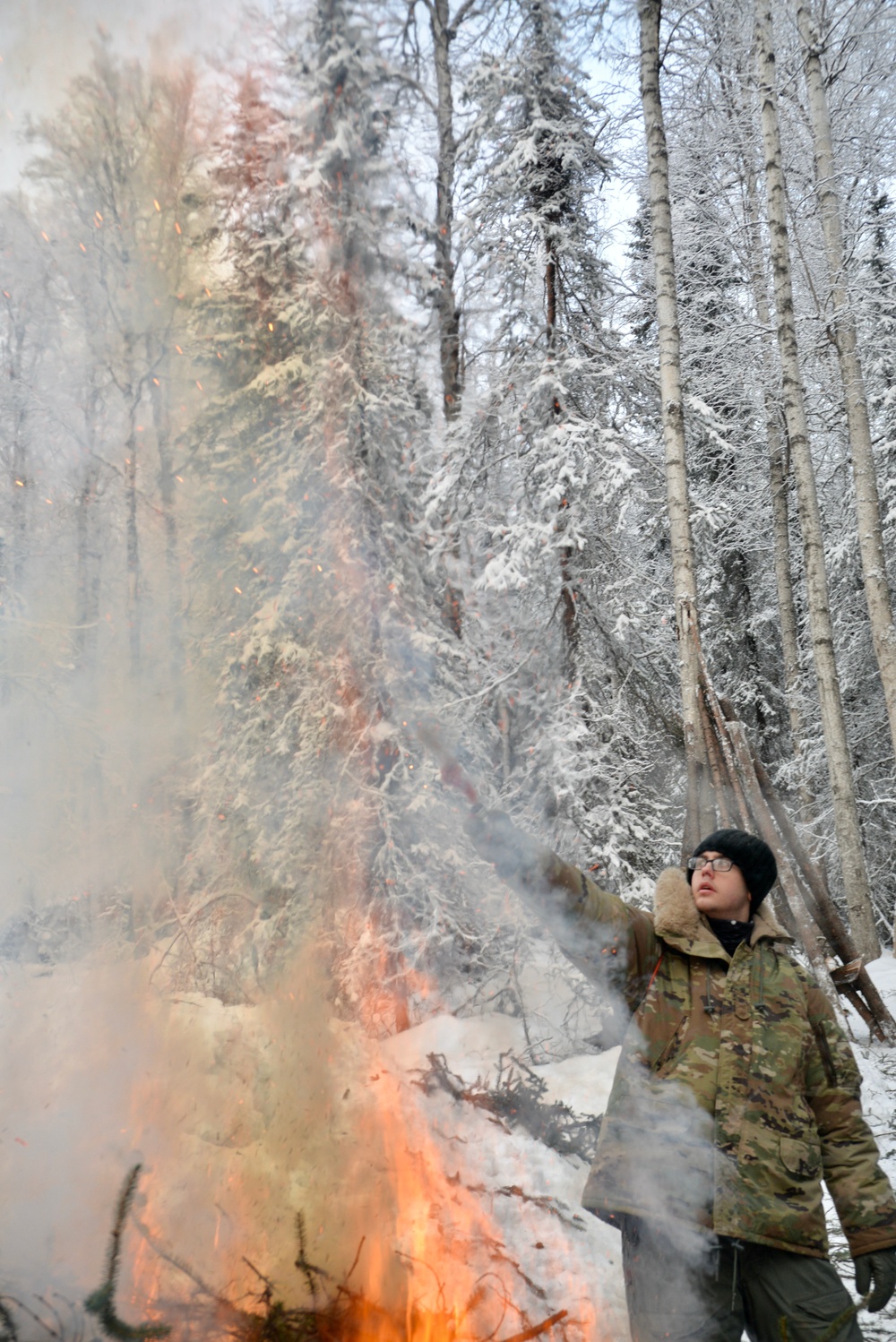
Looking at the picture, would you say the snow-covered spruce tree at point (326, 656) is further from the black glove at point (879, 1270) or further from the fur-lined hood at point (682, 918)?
the black glove at point (879, 1270)

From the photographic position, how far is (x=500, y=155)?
27.6 feet

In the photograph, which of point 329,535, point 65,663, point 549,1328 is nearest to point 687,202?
point 329,535

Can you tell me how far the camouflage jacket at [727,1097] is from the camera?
8.18 ft

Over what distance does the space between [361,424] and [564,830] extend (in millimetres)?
4262

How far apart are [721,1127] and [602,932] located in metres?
0.71

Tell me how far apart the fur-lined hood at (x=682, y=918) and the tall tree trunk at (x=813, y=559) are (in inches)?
284

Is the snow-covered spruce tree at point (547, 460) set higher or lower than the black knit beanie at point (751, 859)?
higher

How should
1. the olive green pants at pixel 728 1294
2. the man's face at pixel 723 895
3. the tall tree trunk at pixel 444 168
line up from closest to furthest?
the olive green pants at pixel 728 1294 < the man's face at pixel 723 895 < the tall tree trunk at pixel 444 168

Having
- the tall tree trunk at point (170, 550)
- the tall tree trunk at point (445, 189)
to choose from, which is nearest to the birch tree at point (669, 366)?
the tall tree trunk at point (445, 189)

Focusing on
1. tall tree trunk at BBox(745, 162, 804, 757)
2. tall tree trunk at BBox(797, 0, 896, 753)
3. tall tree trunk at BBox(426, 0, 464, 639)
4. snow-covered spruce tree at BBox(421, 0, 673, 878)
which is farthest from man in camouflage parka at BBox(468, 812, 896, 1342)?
tall tree trunk at BBox(745, 162, 804, 757)

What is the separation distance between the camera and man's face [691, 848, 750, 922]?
2.86 meters

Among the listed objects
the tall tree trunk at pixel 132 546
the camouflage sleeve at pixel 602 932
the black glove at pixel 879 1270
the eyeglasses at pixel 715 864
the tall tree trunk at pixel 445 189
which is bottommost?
the black glove at pixel 879 1270

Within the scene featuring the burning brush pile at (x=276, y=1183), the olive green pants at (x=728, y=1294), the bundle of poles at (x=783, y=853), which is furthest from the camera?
the bundle of poles at (x=783, y=853)

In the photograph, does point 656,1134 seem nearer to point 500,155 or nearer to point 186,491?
point 186,491
